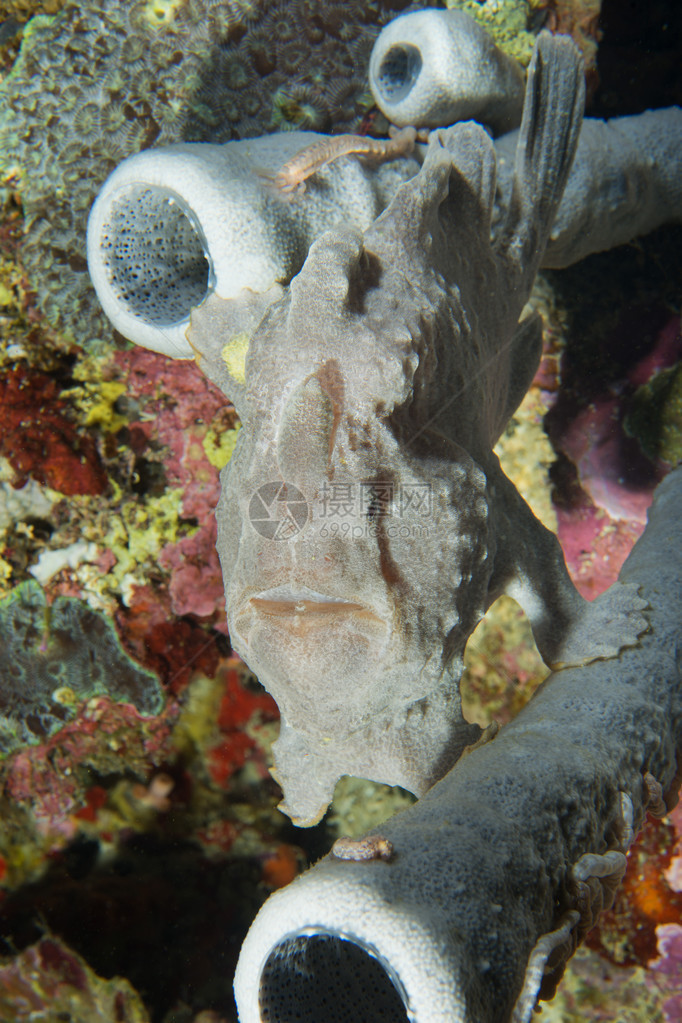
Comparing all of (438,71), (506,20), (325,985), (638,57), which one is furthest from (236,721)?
(638,57)

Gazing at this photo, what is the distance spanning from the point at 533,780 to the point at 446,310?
1.24 m

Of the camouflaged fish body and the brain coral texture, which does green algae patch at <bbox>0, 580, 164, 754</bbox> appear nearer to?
the camouflaged fish body

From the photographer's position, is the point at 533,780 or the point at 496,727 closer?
the point at 533,780

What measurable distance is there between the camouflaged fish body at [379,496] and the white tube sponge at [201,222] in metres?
0.31

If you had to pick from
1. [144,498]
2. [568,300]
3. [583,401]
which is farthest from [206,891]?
[568,300]

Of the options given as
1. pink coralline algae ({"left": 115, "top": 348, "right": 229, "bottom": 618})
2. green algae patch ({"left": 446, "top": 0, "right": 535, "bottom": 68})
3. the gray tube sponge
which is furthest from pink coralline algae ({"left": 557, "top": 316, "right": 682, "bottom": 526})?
pink coralline algae ({"left": 115, "top": 348, "right": 229, "bottom": 618})

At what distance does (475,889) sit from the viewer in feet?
3.66

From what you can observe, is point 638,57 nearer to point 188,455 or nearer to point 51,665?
point 188,455

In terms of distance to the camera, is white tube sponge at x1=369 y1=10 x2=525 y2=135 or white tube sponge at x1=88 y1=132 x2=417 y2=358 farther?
white tube sponge at x1=369 y1=10 x2=525 y2=135

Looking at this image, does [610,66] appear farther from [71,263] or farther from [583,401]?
[71,263]

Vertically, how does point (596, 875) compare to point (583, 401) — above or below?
below

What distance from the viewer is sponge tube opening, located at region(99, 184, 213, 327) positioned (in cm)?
205

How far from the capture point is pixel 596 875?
129cm

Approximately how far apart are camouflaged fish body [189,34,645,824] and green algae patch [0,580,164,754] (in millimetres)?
1393
